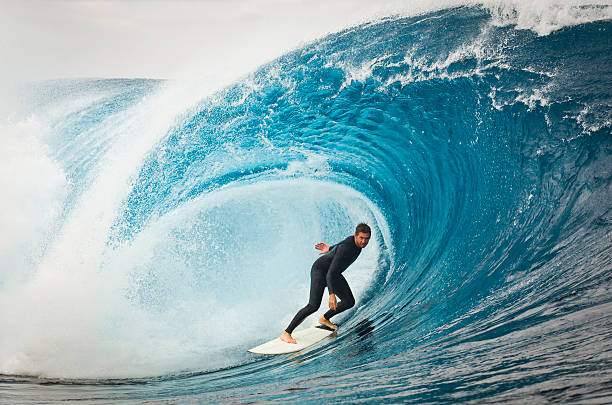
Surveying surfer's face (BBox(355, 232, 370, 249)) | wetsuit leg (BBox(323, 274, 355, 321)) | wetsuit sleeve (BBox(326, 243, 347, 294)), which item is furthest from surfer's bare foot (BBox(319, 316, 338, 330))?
surfer's face (BBox(355, 232, 370, 249))

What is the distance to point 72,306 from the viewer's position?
4730 millimetres

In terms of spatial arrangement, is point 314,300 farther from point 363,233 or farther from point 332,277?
point 363,233

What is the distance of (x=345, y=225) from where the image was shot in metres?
6.39

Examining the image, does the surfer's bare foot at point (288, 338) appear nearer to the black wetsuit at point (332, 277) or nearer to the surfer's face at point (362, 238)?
the black wetsuit at point (332, 277)

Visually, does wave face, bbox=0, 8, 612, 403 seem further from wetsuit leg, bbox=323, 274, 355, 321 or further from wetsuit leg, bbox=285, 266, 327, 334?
wetsuit leg, bbox=285, 266, 327, 334

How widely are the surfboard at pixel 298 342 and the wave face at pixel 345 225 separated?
0.12m

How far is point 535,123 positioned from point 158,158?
4.74 m

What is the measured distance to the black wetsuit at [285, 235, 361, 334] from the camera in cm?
391

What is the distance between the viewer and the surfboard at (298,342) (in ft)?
12.8

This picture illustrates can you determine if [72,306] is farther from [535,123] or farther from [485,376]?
[535,123]

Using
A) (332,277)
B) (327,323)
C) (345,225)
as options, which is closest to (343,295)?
(332,277)

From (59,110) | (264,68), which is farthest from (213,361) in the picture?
(59,110)

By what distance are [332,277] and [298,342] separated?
2.24ft

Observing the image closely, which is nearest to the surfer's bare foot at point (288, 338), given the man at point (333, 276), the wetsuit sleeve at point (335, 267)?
the man at point (333, 276)
